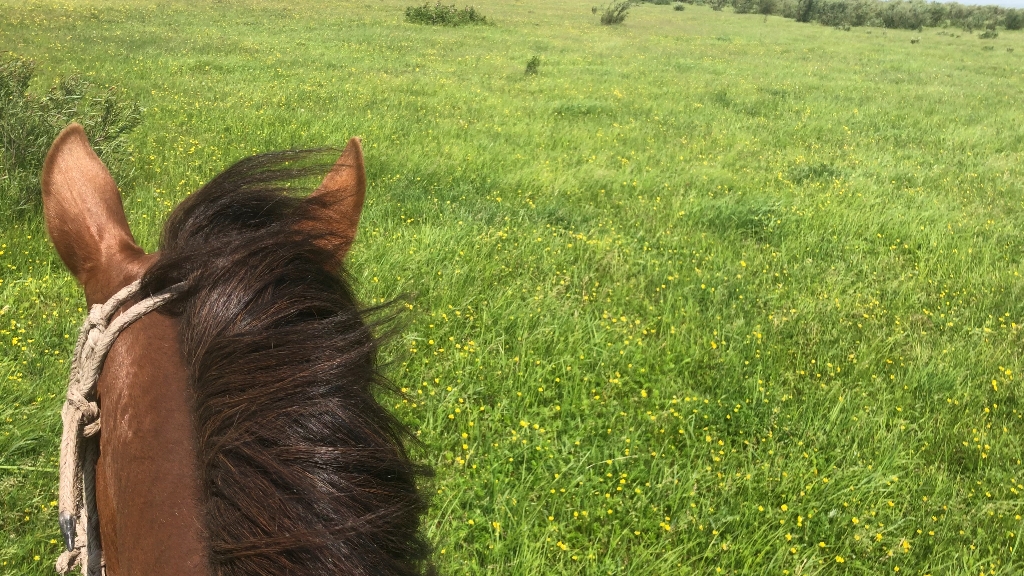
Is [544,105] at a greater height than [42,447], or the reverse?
[544,105]

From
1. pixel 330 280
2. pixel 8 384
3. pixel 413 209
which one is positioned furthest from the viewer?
pixel 413 209

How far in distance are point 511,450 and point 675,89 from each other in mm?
11368

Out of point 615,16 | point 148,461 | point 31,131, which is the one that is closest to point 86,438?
point 148,461

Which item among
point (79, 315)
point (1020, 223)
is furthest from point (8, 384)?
point (1020, 223)

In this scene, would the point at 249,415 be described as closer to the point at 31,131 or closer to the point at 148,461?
the point at 148,461

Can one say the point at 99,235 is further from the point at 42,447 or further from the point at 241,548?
the point at 42,447

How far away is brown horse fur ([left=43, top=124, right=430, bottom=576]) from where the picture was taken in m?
0.80

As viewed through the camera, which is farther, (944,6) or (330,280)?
(944,6)

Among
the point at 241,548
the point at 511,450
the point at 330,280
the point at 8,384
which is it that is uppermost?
the point at 330,280

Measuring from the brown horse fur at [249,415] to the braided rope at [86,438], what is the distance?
0.02m

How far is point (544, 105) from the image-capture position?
10375mm

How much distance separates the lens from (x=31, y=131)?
500cm

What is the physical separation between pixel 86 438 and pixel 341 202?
59 cm

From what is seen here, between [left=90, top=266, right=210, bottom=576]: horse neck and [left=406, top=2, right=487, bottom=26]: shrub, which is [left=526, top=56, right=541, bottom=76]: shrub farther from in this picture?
[left=90, top=266, right=210, bottom=576]: horse neck
